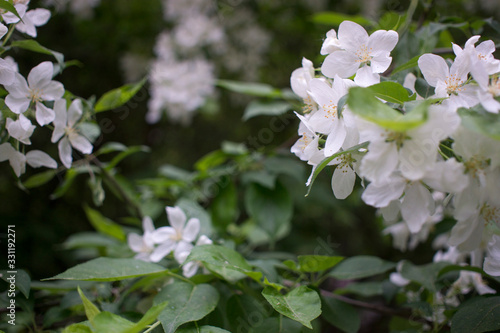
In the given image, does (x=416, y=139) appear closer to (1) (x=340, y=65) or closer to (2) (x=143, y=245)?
(1) (x=340, y=65)

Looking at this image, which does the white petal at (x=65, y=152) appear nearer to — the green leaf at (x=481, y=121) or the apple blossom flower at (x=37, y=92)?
the apple blossom flower at (x=37, y=92)

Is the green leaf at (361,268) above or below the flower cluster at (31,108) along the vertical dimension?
below

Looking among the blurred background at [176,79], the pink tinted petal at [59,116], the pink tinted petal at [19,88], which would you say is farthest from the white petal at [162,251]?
the blurred background at [176,79]

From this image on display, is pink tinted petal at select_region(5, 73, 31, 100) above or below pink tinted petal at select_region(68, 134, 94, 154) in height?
above

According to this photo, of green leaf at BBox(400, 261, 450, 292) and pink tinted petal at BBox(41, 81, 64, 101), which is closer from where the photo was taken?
pink tinted petal at BBox(41, 81, 64, 101)

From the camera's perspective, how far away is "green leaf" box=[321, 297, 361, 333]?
0.99 metres

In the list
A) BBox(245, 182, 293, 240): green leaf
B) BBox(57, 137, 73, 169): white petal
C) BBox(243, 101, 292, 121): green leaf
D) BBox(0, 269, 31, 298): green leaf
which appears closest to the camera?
BBox(0, 269, 31, 298): green leaf

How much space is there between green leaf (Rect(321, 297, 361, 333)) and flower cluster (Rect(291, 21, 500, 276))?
13.9 inches

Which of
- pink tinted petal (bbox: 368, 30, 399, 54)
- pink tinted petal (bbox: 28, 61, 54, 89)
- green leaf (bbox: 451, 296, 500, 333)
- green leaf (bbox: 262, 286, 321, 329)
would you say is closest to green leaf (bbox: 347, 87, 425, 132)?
pink tinted petal (bbox: 368, 30, 399, 54)

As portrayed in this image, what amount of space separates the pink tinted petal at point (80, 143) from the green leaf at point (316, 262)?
1.99ft

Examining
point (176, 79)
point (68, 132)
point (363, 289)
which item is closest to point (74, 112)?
point (68, 132)

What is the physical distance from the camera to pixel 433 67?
0.74 metres

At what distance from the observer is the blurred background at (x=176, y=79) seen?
2295mm

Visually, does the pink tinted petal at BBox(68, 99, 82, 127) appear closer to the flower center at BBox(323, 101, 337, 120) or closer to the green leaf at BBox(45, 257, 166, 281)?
the green leaf at BBox(45, 257, 166, 281)
